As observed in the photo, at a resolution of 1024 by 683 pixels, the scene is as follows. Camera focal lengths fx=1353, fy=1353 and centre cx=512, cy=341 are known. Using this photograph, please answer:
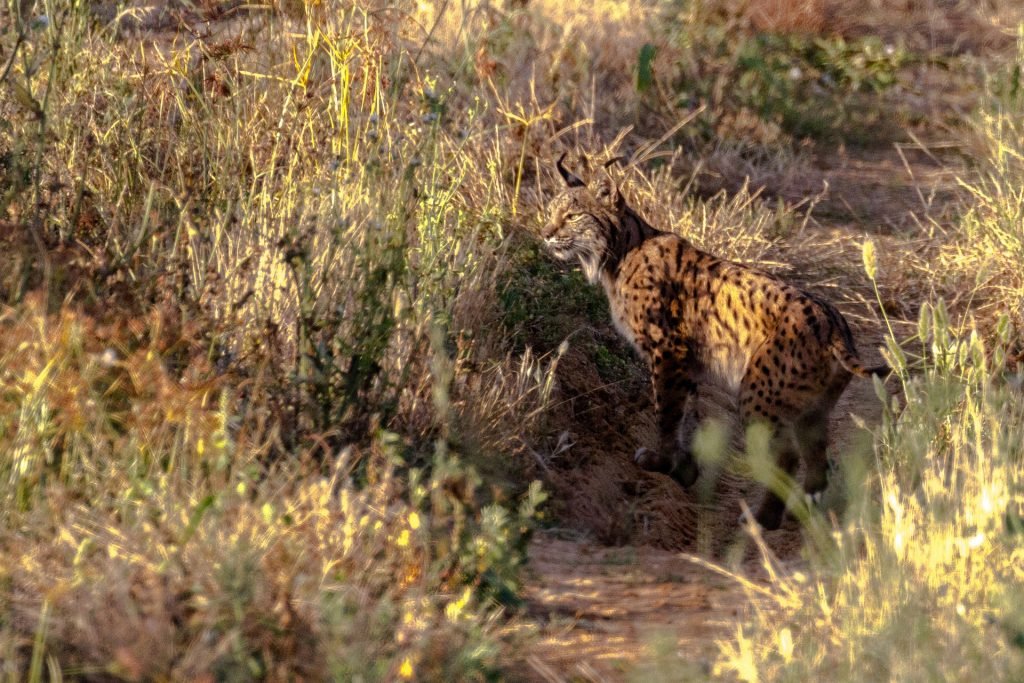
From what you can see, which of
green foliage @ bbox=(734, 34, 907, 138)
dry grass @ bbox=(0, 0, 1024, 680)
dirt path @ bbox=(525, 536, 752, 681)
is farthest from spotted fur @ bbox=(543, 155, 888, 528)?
green foliage @ bbox=(734, 34, 907, 138)

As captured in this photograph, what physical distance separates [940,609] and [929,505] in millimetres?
544

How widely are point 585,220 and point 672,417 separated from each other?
997 mm

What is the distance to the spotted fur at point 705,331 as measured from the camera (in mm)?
5223

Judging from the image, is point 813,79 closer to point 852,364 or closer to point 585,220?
point 585,220

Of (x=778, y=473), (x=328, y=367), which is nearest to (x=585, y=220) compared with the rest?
(x=778, y=473)

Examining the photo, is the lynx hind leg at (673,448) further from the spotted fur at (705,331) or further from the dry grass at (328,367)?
the dry grass at (328,367)

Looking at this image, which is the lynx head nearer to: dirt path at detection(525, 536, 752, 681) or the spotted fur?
the spotted fur

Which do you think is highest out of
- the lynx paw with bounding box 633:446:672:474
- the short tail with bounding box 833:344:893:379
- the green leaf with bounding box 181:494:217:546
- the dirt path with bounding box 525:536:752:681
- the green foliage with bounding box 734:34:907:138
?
the green foliage with bounding box 734:34:907:138

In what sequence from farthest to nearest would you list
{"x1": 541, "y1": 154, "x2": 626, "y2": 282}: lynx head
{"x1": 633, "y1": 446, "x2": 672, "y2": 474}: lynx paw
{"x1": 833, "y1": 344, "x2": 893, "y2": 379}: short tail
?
1. {"x1": 541, "y1": 154, "x2": 626, "y2": 282}: lynx head
2. {"x1": 633, "y1": 446, "x2": 672, "y2": 474}: lynx paw
3. {"x1": 833, "y1": 344, "x2": 893, "y2": 379}: short tail

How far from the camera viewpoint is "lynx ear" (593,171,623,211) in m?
6.21

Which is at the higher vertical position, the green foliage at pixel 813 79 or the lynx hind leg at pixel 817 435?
the green foliage at pixel 813 79

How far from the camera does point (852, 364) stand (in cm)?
492

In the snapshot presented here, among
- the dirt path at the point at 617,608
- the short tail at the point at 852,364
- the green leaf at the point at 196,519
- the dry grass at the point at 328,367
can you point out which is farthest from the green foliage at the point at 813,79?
the green leaf at the point at 196,519

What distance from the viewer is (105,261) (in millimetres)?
4398
